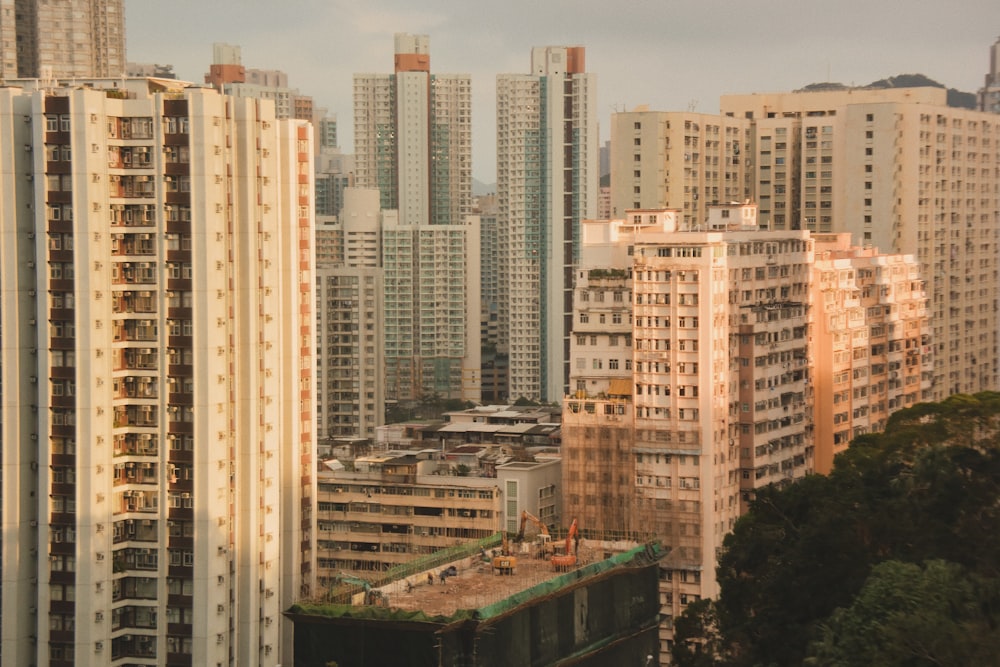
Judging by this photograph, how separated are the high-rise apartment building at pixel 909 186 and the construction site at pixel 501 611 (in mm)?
26489

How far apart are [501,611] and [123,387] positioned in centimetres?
926

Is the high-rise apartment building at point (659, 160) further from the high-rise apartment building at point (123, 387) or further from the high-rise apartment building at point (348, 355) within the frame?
the high-rise apartment building at point (123, 387)

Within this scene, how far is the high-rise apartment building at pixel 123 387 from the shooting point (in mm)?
37250

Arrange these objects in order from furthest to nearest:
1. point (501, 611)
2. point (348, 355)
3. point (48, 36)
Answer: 1. point (48, 36)
2. point (348, 355)
3. point (501, 611)

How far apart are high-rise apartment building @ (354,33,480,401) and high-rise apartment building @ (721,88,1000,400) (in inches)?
1335

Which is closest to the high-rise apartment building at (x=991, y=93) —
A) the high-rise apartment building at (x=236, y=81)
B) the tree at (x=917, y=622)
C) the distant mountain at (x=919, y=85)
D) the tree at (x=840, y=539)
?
the distant mountain at (x=919, y=85)

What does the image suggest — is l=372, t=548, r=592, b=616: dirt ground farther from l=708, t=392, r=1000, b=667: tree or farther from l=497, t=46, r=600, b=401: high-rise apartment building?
l=497, t=46, r=600, b=401: high-rise apartment building

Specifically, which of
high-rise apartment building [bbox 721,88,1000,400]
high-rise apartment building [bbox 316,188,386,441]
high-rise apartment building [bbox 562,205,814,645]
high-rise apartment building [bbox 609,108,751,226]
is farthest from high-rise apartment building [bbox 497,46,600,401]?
high-rise apartment building [bbox 562,205,814,645]

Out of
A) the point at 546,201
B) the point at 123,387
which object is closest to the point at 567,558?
the point at 123,387

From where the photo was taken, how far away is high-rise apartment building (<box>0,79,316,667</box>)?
122 feet

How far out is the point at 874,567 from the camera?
2734cm

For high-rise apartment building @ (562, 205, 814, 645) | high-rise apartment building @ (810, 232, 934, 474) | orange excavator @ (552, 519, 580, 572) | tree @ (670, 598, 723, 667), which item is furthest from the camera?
high-rise apartment building @ (810, 232, 934, 474)

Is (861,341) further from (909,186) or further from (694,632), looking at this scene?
(694,632)

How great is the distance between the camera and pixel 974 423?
3881 centimetres
